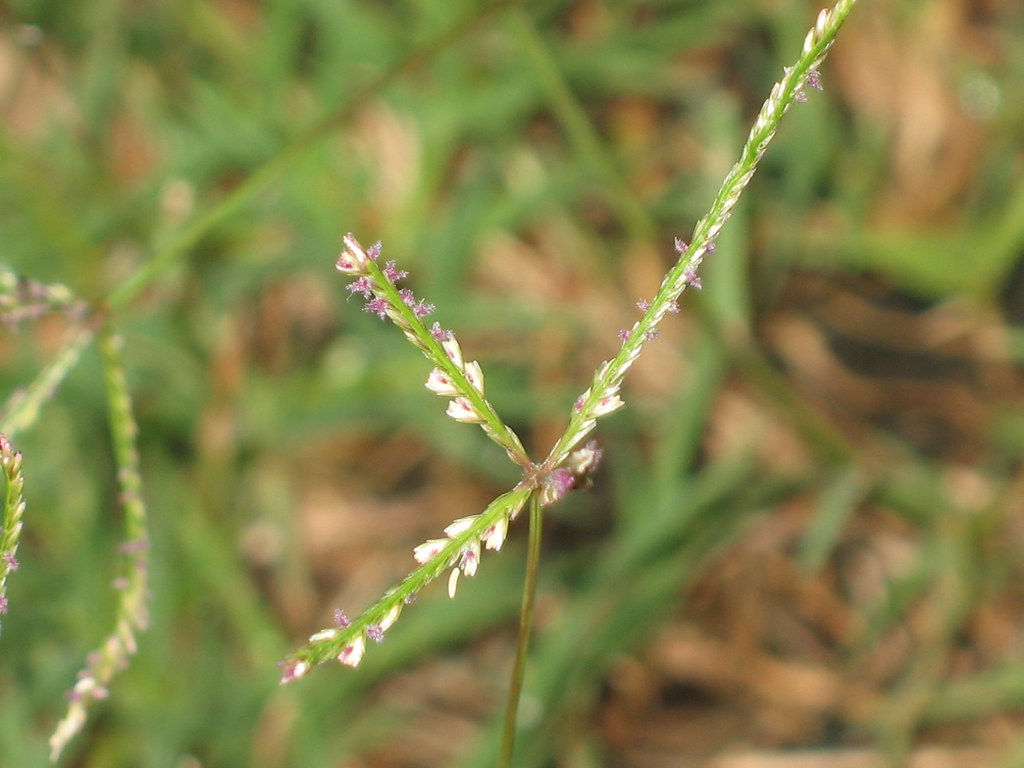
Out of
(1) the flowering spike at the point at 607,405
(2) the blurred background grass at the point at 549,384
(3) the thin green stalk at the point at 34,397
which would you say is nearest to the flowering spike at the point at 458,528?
(1) the flowering spike at the point at 607,405

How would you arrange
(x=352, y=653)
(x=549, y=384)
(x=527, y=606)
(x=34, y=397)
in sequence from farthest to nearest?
(x=549, y=384) → (x=34, y=397) → (x=527, y=606) → (x=352, y=653)

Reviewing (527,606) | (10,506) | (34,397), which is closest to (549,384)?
(34,397)

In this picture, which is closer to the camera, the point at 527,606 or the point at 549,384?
the point at 527,606

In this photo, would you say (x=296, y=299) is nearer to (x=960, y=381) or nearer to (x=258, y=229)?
(x=258, y=229)

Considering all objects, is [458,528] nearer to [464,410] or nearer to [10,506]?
[464,410]

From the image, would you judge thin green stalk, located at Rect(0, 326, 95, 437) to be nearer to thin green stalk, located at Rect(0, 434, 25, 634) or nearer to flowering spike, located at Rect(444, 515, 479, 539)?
thin green stalk, located at Rect(0, 434, 25, 634)

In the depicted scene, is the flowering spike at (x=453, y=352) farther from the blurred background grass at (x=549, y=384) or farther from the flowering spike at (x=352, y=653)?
the blurred background grass at (x=549, y=384)

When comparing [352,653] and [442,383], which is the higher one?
[442,383]

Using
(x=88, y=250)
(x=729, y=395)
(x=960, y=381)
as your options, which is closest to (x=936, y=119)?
(x=960, y=381)

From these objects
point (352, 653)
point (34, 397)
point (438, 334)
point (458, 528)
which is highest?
point (34, 397)
